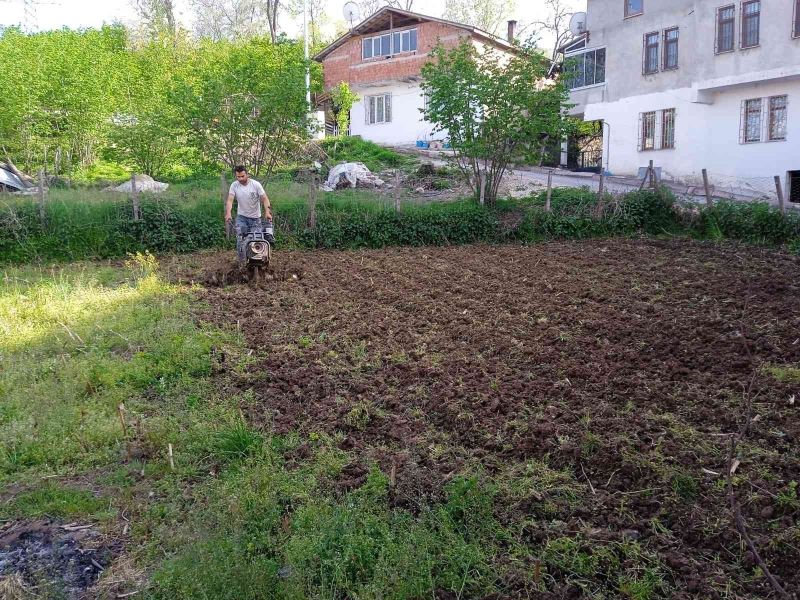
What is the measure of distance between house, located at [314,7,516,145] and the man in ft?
65.2

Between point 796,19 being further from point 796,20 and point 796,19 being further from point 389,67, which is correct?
point 389,67

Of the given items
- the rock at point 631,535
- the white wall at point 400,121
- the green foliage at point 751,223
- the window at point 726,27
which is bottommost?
the rock at point 631,535

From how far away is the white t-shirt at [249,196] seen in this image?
36.1ft

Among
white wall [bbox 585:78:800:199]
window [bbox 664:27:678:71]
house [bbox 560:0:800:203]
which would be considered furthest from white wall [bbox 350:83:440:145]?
window [bbox 664:27:678:71]

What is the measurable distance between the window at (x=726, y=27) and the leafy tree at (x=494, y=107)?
9.21 meters

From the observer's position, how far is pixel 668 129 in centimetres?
2447

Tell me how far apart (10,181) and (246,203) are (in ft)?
38.4

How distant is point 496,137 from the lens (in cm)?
1619

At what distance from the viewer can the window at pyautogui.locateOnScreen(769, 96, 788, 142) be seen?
20.9 metres

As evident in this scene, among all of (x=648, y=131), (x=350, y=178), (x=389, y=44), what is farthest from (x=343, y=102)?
(x=648, y=131)

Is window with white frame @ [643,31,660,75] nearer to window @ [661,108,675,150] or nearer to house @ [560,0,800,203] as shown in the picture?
house @ [560,0,800,203]

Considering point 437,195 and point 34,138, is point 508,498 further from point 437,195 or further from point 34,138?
point 34,138

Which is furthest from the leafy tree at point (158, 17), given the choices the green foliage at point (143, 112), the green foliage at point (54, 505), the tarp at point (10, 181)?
the green foliage at point (54, 505)

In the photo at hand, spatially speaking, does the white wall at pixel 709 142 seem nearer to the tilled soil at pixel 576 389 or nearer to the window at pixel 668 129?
the window at pixel 668 129
